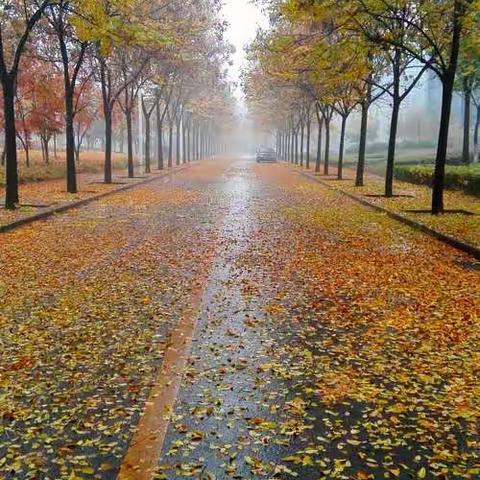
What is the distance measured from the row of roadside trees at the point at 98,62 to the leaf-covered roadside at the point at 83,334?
5533mm

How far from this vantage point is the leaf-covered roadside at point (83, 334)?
12.6 ft

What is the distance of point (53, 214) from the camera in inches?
650

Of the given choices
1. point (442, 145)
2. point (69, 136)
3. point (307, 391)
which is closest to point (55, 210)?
point (69, 136)

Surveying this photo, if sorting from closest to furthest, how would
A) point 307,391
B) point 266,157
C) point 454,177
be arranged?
point 307,391
point 454,177
point 266,157

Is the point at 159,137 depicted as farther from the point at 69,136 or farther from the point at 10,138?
the point at 10,138

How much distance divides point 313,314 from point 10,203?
39.3 ft

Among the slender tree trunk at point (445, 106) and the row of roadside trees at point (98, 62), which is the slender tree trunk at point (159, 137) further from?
the slender tree trunk at point (445, 106)

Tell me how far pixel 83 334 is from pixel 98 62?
1082 inches

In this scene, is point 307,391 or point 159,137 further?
point 159,137

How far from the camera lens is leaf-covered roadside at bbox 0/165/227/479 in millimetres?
3834

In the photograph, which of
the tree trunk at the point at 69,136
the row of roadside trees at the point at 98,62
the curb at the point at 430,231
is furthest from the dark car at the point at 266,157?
the curb at the point at 430,231

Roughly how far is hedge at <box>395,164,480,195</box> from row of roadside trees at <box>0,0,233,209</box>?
1050cm

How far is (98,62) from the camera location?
31.1 m

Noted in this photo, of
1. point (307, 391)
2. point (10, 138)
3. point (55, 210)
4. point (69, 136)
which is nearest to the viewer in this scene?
point (307, 391)
